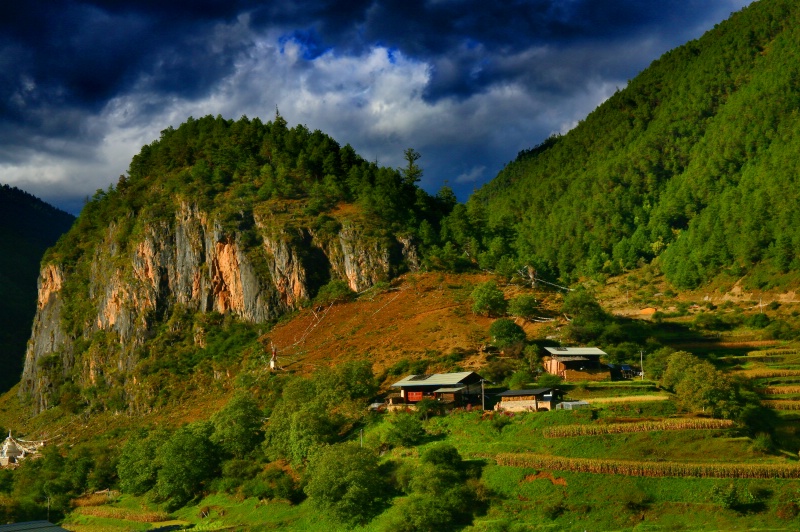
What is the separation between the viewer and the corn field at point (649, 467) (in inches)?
1896

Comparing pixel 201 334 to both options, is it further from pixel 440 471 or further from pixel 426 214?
pixel 440 471

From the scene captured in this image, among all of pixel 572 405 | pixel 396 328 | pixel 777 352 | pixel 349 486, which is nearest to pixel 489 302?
pixel 396 328

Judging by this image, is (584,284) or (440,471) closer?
(440,471)

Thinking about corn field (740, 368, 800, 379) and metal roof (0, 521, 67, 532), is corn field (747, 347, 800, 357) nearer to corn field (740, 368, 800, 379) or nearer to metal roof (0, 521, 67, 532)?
corn field (740, 368, 800, 379)

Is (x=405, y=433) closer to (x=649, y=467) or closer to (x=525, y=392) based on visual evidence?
(x=525, y=392)

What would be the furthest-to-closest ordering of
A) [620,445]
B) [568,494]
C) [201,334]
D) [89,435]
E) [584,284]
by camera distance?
[584,284], [201,334], [89,435], [620,445], [568,494]

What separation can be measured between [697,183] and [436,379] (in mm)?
111173

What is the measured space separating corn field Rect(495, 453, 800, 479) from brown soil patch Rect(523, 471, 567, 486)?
1.70 feet

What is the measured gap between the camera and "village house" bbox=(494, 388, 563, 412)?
197 feet

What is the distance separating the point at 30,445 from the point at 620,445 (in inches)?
3418

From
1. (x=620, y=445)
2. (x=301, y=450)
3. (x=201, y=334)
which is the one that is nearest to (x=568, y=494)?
(x=620, y=445)

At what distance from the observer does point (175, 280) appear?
402 feet

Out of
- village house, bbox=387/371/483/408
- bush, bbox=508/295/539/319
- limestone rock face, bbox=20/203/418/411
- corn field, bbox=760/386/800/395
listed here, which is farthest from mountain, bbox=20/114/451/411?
corn field, bbox=760/386/800/395

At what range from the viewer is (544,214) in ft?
604
